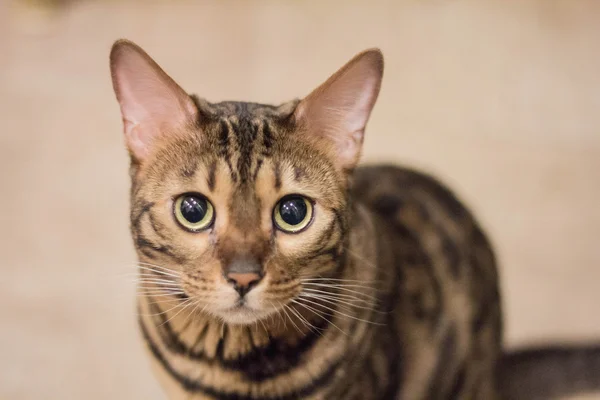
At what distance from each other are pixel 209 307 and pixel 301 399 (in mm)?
232

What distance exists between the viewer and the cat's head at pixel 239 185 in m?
0.81

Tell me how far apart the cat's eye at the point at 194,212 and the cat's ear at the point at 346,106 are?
177 millimetres

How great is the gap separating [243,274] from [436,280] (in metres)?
0.49

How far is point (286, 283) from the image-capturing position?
84 centimetres

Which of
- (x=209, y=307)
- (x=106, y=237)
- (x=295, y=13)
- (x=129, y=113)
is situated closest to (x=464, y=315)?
(x=209, y=307)

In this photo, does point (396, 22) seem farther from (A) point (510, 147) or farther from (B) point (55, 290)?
(B) point (55, 290)

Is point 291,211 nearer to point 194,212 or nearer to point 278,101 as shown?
point 194,212

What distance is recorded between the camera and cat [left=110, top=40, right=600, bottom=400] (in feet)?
2.70

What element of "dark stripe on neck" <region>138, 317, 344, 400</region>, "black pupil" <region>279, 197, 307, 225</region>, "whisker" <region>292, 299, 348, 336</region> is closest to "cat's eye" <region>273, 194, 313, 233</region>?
"black pupil" <region>279, 197, 307, 225</region>

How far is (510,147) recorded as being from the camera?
78.0 inches

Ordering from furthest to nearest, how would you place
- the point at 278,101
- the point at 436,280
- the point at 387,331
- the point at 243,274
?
1. the point at 278,101
2. the point at 436,280
3. the point at 387,331
4. the point at 243,274

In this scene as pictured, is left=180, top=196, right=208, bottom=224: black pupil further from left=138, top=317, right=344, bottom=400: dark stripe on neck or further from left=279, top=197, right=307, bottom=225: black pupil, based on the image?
left=138, top=317, right=344, bottom=400: dark stripe on neck

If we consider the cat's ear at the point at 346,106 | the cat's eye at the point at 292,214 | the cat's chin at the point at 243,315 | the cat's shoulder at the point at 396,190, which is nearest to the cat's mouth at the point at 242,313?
the cat's chin at the point at 243,315

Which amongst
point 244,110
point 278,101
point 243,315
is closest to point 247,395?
point 243,315
